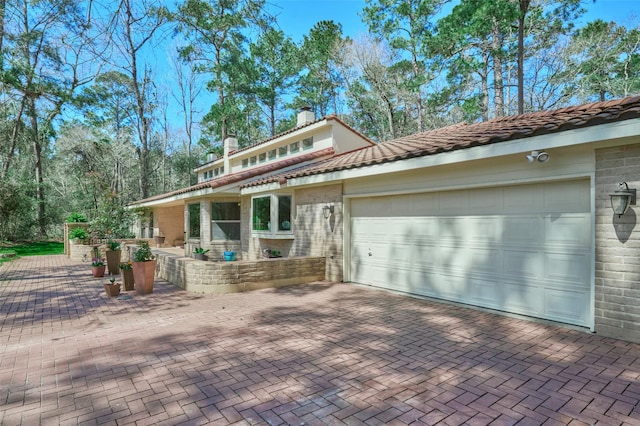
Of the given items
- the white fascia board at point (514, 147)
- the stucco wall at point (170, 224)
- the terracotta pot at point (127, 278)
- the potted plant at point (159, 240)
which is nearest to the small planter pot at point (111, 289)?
the terracotta pot at point (127, 278)

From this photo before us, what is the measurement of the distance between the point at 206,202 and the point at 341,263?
7.45 metres

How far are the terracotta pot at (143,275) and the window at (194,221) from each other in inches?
273

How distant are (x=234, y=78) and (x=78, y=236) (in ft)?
57.8

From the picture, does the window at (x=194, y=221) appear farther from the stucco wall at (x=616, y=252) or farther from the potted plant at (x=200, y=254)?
→ the stucco wall at (x=616, y=252)

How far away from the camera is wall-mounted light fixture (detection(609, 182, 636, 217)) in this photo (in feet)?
15.1

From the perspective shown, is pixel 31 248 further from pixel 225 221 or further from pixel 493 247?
pixel 493 247

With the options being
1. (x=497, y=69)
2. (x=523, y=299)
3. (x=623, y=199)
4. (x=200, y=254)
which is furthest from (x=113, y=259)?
(x=497, y=69)

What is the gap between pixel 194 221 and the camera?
15.5 meters

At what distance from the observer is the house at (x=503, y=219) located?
190 inches

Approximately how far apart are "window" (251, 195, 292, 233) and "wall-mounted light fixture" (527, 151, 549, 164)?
7190 mm

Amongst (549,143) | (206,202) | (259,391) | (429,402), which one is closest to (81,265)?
(206,202)

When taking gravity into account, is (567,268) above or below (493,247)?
below

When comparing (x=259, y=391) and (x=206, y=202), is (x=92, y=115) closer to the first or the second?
(x=206, y=202)

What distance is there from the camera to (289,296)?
781 centimetres
